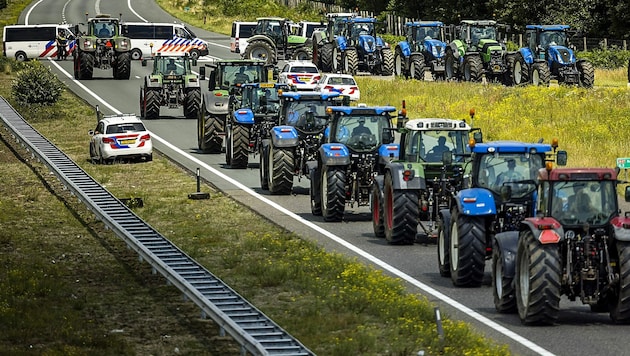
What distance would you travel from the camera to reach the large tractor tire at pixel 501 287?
→ 20.2 meters

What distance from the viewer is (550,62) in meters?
58.5

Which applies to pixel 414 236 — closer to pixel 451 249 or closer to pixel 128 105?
pixel 451 249

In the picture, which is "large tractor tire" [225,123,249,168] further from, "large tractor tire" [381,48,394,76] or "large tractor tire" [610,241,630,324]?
"large tractor tire" [381,48,394,76]

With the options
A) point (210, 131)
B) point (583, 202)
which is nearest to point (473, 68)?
point (210, 131)

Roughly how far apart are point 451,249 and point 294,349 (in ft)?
20.6

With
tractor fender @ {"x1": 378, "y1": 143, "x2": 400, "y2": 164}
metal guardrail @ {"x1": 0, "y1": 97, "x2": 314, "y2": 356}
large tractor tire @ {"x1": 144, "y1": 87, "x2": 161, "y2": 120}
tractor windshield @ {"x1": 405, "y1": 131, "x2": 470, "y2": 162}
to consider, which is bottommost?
metal guardrail @ {"x1": 0, "y1": 97, "x2": 314, "y2": 356}

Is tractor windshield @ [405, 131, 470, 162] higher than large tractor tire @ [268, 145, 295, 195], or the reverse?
A: tractor windshield @ [405, 131, 470, 162]

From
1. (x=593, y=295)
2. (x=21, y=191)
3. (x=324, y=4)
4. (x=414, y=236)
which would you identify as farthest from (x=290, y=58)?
(x=593, y=295)

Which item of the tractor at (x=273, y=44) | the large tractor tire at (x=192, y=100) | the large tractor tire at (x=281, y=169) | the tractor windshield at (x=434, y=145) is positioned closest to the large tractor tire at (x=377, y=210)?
the tractor windshield at (x=434, y=145)

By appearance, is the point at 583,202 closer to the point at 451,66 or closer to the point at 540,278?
the point at 540,278

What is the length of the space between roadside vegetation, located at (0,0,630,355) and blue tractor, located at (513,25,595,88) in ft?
37.8

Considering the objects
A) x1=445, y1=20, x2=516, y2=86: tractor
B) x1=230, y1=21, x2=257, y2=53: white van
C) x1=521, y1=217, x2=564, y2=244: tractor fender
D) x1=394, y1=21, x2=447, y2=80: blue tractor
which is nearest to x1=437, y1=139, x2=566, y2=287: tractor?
x1=521, y1=217, x2=564, y2=244: tractor fender

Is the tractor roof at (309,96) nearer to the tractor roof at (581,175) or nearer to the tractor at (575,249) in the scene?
the tractor at (575,249)

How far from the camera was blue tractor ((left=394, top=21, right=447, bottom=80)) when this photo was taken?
205 feet
